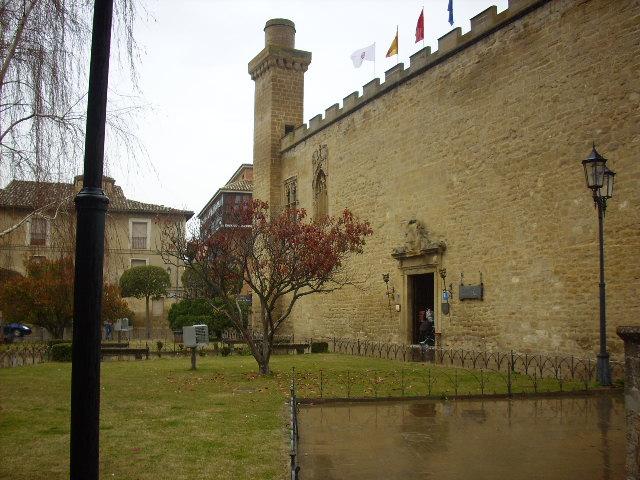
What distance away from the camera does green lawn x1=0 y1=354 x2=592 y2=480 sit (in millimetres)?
6027

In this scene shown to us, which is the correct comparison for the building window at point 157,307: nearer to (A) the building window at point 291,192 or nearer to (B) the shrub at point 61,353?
(A) the building window at point 291,192

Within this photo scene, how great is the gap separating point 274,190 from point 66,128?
76.1 feet

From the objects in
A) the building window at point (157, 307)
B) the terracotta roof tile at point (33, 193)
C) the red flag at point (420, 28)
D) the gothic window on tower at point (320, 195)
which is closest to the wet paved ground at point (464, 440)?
the terracotta roof tile at point (33, 193)

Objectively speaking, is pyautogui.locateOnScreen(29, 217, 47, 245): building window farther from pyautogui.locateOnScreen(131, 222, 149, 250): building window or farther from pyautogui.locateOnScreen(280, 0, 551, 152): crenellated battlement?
pyautogui.locateOnScreen(131, 222, 149, 250): building window

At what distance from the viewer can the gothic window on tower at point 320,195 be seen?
27281 mm

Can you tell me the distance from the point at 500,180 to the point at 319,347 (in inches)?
364

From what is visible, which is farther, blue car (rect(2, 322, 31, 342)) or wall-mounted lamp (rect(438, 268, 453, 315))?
blue car (rect(2, 322, 31, 342))

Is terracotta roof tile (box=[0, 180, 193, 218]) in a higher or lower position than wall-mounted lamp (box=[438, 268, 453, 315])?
Result: higher

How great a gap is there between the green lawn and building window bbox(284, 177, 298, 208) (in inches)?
537

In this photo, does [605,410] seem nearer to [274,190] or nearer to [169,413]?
[169,413]

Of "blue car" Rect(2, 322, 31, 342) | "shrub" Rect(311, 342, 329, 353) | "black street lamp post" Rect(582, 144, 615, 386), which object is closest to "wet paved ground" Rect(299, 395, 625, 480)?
"black street lamp post" Rect(582, 144, 615, 386)

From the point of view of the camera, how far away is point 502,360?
1593 cm

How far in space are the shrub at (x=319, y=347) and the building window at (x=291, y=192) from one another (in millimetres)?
8060

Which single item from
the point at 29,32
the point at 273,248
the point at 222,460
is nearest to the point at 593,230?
the point at 273,248
